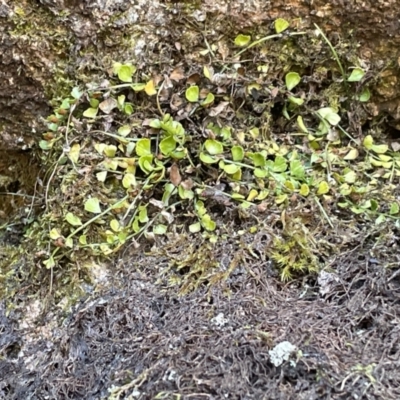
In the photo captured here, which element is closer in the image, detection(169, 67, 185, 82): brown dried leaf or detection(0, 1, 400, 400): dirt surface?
detection(0, 1, 400, 400): dirt surface

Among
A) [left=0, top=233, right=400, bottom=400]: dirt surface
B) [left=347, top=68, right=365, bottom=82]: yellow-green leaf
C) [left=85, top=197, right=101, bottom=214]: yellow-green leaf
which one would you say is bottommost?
[left=0, top=233, right=400, bottom=400]: dirt surface

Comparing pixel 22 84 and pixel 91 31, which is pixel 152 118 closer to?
pixel 91 31

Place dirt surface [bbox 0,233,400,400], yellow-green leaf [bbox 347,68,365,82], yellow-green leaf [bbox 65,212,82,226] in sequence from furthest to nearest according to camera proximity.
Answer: yellow-green leaf [bbox 347,68,365,82], yellow-green leaf [bbox 65,212,82,226], dirt surface [bbox 0,233,400,400]

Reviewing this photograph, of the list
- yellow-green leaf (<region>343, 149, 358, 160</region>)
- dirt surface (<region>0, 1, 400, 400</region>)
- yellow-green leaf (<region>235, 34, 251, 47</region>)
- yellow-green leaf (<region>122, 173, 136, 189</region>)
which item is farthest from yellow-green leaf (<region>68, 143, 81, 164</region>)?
yellow-green leaf (<region>343, 149, 358, 160</region>)

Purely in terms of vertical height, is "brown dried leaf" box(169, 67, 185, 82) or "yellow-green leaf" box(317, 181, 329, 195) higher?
"brown dried leaf" box(169, 67, 185, 82)

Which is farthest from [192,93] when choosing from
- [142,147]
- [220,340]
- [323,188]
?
[220,340]

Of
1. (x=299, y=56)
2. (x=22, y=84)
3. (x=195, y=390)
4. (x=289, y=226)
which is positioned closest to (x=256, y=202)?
(x=289, y=226)

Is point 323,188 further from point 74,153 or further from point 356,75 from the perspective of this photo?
point 74,153

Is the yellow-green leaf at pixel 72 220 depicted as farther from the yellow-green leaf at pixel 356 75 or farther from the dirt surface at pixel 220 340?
the yellow-green leaf at pixel 356 75

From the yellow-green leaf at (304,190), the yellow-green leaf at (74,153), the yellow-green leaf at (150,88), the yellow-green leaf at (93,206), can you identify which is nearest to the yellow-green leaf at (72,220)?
the yellow-green leaf at (93,206)

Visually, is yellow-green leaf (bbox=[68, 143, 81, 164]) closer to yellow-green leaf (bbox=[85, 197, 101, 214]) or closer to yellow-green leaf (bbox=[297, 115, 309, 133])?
yellow-green leaf (bbox=[85, 197, 101, 214])
